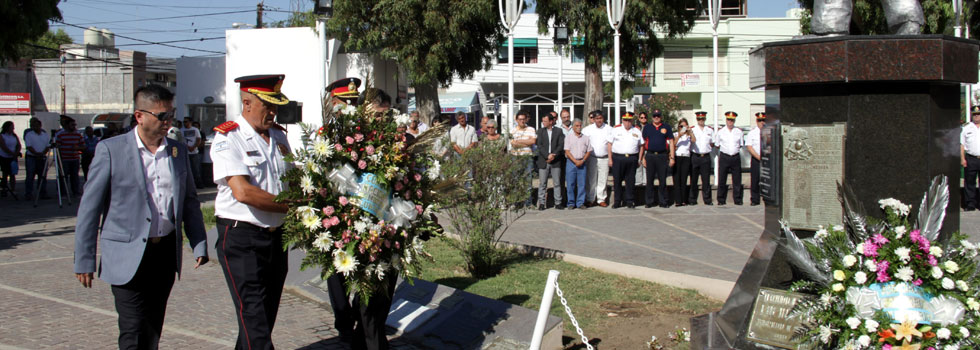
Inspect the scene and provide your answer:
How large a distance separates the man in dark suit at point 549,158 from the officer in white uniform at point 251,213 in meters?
10.2

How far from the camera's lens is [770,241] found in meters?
5.47

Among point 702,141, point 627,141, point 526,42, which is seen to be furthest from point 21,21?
point 526,42

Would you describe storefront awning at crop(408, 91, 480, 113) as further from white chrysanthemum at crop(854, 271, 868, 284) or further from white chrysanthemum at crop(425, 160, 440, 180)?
white chrysanthemum at crop(854, 271, 868, 284)

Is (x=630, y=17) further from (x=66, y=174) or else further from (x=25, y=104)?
(x=25, y=104)

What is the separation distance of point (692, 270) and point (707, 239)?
2567 millimetres

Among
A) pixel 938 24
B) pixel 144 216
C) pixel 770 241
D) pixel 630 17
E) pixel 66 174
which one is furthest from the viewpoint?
pixel 938 24

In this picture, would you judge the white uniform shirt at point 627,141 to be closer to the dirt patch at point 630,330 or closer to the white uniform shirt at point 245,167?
the dirt patch at point 630,330

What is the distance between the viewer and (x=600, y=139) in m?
15.3

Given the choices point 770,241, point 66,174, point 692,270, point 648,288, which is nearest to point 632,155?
point 692,270

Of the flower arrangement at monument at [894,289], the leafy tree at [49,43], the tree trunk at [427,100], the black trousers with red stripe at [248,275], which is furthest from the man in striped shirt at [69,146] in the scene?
the leafy tree at [49,43]

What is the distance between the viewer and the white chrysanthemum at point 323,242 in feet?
15.8

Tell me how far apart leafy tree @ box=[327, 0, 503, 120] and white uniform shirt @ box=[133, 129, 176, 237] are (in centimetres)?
1988

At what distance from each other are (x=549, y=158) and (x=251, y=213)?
34.0 ft

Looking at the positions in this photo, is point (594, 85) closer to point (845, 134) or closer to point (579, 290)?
point (579, 290)
